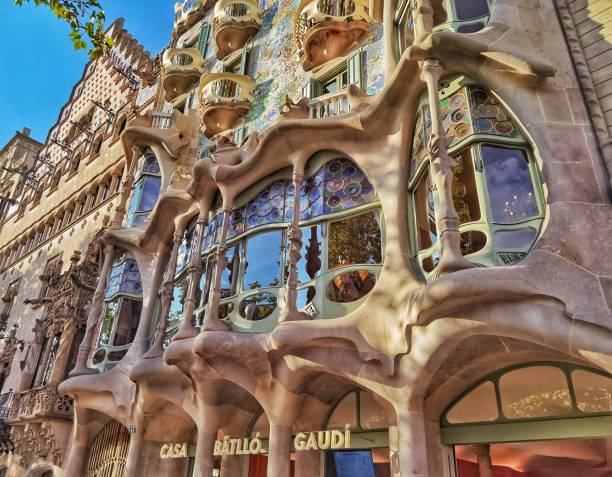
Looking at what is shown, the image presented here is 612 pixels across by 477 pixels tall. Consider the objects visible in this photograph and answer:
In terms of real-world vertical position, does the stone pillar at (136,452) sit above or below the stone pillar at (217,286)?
below

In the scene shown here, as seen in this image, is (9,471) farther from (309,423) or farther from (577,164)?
(577,164)

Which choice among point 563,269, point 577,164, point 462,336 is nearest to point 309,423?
point 462,336

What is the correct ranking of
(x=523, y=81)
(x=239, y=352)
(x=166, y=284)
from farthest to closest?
(x=166, y=284)
(x=239, y=352)
(x=523, y=81)

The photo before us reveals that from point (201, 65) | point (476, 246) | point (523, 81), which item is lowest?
point (476, 246)

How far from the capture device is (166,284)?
10.8 meters

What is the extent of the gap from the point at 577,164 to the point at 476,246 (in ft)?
5.43

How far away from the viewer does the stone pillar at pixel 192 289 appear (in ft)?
29.2

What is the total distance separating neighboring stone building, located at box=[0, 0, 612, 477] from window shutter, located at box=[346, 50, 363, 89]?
0.04m

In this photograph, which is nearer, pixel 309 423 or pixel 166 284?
pixel 309 423

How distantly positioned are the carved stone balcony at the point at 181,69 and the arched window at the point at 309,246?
8578mm

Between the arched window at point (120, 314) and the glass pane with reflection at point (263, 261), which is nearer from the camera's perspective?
the glass pane with reflection at point (263, 261)

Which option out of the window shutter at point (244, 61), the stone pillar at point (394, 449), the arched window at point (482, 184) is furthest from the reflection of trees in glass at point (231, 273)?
the window shutter at point (244, 61)

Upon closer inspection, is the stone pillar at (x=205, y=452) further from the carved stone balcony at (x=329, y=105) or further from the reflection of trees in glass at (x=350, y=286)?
the carved stone balcony at (x=329, y=105)

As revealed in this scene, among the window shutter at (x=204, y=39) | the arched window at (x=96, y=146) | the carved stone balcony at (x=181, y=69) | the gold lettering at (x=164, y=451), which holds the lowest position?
the gold lettering at (x=164, y=451)
